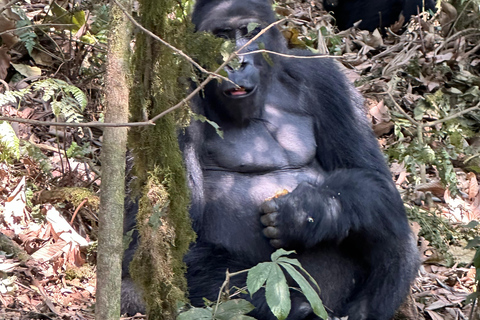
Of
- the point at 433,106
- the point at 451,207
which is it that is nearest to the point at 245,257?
the point at 451,207

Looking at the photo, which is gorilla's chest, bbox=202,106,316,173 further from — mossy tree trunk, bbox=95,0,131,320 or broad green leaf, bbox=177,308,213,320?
Answer: mossy tree trunk, bbox=95,0,131,320

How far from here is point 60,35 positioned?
539 centimetres

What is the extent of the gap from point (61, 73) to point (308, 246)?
9.05ft

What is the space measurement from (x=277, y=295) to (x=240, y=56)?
62.2 inches

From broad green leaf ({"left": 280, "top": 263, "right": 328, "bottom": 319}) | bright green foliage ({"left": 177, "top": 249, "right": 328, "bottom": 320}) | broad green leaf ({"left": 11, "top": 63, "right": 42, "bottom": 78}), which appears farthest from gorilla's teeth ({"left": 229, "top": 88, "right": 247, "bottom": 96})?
broad green leaf ({"left": 11, "top": 63, "right": 42, "bottom": 78})

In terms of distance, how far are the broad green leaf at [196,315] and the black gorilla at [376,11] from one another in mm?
5965

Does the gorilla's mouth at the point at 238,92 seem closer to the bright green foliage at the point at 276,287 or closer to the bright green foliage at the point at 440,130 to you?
the bright green foliage at the point at 276,287

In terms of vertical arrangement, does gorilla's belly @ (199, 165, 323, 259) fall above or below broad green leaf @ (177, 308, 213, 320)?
below

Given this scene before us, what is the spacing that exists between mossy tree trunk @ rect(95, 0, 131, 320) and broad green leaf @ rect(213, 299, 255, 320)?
413 millimetres

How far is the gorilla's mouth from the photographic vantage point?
11.2 feet

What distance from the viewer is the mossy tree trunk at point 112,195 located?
210 cm

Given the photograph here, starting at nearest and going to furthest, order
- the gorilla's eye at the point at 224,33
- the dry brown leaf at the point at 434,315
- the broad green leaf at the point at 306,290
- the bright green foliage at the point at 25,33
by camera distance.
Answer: the broad green leaf at the point at 306,290 → the gorilla's eye at the point at 224,33 → the dry brown leaf at the point at 434,315 → the bright green foliage at the point at 25,33

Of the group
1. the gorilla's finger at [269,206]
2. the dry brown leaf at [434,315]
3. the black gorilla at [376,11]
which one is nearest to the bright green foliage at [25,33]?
the gorilla's finger at [269,206]

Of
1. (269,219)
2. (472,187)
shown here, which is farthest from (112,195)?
(472,187)
